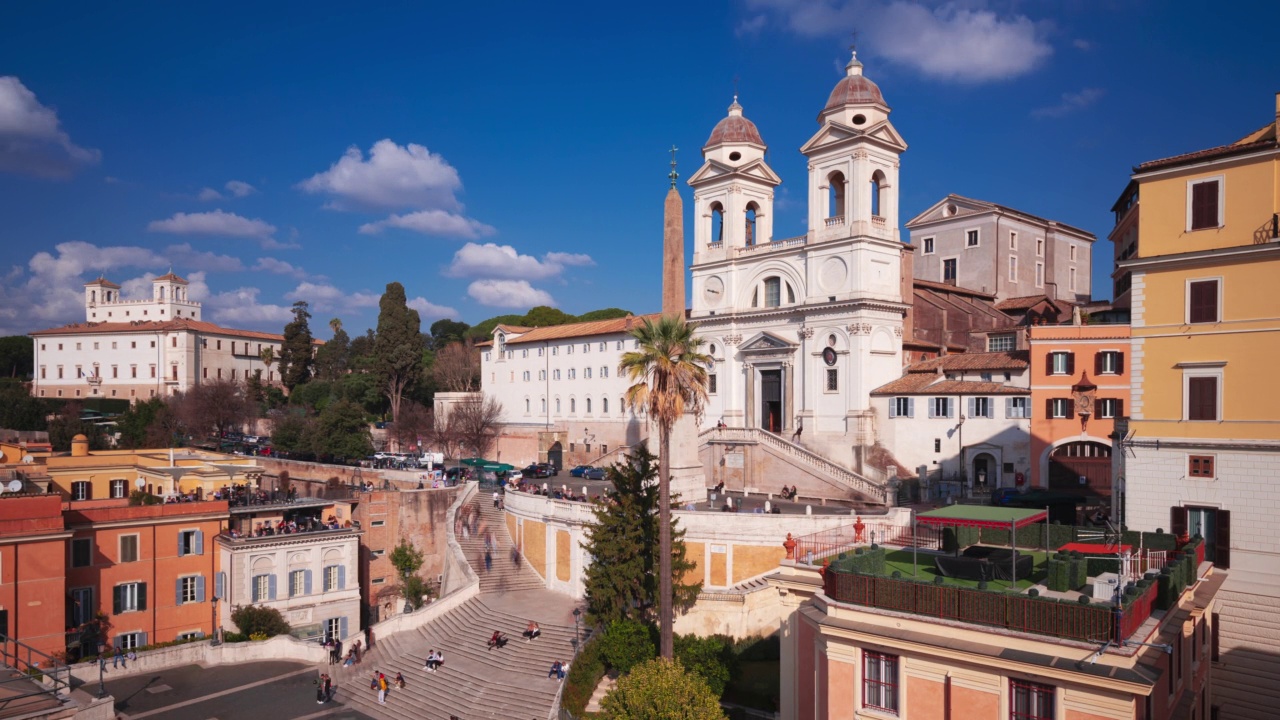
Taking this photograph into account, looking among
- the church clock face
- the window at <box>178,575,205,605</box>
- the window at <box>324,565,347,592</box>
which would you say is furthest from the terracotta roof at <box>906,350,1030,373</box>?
the window at <box>178,575,205,605</box>

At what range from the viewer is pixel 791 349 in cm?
4638

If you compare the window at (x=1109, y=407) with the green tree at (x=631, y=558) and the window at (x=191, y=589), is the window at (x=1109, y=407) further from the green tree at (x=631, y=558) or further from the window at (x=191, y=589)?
the window at (x=191, y=589)

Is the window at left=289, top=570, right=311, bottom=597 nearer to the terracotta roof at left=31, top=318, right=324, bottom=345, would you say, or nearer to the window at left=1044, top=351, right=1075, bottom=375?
the window at left=1044, top=351, right=1075, bottom=375

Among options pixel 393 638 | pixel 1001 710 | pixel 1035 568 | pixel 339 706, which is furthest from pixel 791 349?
pixel 1001 710

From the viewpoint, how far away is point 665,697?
17.2m

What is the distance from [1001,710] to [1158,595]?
3.09 m

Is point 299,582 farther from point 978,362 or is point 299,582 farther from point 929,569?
point 978,362

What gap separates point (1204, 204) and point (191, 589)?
37.2 metres

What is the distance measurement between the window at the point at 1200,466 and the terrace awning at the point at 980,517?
743cm

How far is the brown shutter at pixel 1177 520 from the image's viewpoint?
64.7ft

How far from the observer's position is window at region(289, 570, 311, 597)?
119ft

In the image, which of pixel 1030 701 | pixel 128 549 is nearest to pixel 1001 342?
pixel 1030 701

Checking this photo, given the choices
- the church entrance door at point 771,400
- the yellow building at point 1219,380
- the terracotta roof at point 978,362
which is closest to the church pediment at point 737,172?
the church entrance door at point 771,400

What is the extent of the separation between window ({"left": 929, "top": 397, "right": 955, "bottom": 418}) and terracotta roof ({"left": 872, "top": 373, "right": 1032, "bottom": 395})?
400mm
